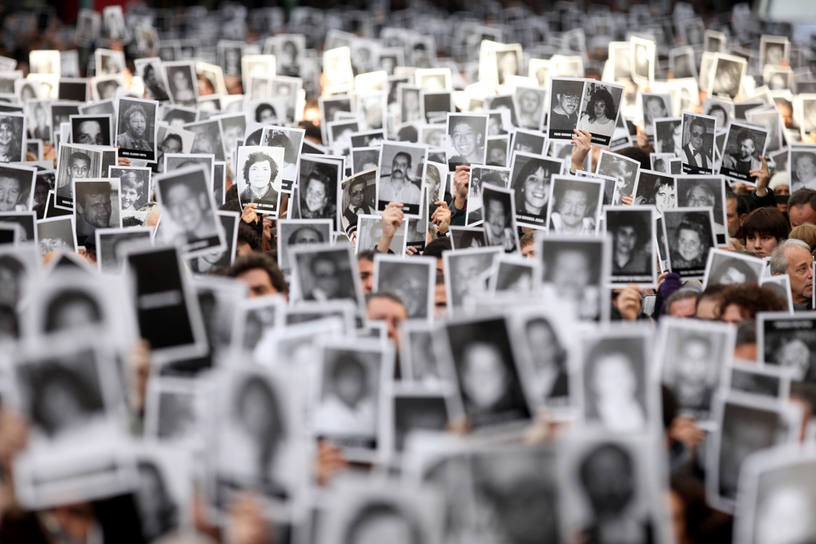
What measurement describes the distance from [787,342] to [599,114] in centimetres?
356

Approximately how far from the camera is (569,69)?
1100 centimetres

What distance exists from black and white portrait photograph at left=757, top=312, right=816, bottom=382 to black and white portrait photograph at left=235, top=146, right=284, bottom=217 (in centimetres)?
330

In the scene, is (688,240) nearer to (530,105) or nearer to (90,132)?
(530,105)

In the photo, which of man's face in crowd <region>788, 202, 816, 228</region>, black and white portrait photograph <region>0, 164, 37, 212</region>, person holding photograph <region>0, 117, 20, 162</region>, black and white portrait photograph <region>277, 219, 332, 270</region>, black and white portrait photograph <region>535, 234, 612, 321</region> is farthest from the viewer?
person holding photograph <region>0, 117, 20, 162</region>

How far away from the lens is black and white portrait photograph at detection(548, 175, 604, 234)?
5660 mm

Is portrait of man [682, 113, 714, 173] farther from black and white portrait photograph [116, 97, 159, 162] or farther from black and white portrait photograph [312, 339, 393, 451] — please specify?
black and white portrait photograph [312, 339, 393, 451]

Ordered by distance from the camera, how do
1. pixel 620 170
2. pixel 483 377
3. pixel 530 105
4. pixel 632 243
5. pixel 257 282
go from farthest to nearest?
1. pixel 530 105
2. pixel 620 170
3. pixel 632 243
4. pixel 257 282
5. pixel 483 377

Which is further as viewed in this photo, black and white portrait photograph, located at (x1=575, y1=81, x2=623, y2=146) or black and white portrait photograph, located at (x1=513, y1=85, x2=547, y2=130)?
black and white portrait photograph, located at (x1=513, y1=85, x2=547, y2=130)

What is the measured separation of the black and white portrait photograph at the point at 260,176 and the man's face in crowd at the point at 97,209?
73 cm

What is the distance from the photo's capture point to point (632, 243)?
16.6 feet

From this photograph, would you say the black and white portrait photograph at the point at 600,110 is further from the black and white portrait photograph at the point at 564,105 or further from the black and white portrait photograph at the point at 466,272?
the black and white portrait photograph at the point at 466,272

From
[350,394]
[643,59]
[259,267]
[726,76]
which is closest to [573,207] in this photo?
[259,267]

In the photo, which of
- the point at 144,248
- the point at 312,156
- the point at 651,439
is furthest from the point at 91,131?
the point at 651,439

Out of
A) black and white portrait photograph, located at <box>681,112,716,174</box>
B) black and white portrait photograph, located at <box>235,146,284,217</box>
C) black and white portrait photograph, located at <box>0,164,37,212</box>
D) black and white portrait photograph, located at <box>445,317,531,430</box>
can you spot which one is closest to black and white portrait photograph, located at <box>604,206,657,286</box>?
black and white portrait photograph, located at <box>445,317,531,430</box>
